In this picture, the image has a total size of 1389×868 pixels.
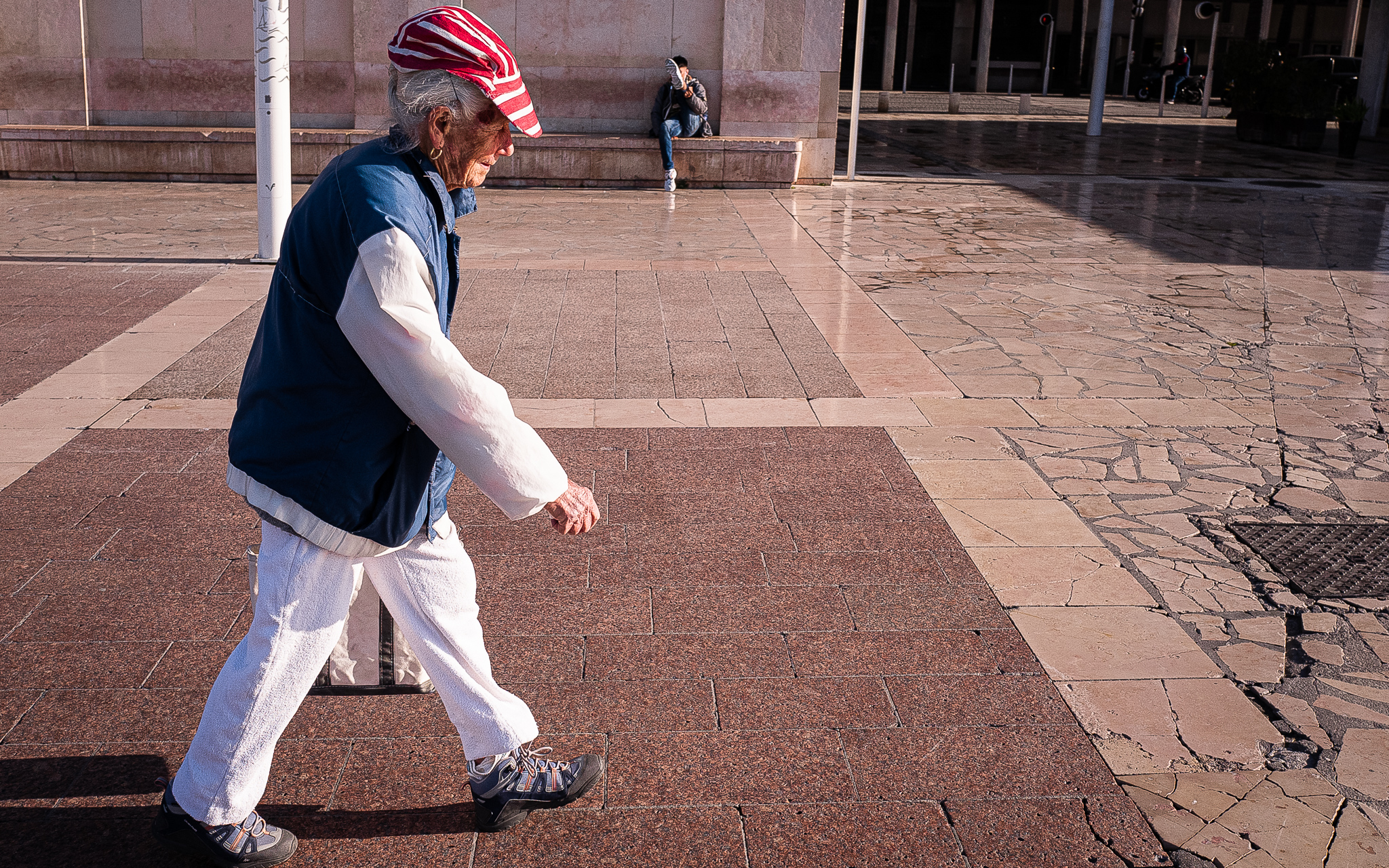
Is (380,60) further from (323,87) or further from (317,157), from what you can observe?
(317,157)

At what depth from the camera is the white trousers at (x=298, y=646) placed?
2492 mm

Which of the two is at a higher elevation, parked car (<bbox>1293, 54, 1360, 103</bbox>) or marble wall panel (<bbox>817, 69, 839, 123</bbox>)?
parked car (<bbox>1293, 54, 1360, 103</bbox>)

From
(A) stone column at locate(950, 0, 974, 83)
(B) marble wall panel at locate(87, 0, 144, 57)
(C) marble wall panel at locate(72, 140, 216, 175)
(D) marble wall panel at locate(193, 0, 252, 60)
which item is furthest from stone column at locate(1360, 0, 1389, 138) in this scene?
(B) marble wall panel at locate(87, 0, 144, 57)

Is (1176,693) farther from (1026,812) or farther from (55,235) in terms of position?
(55,235)

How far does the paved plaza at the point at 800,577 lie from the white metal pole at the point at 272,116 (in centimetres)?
56

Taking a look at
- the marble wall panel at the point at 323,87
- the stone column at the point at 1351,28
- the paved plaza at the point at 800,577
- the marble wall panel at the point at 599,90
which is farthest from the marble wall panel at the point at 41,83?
the stone column at the point at 1351,28

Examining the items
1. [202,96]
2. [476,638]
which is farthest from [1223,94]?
[476,638]

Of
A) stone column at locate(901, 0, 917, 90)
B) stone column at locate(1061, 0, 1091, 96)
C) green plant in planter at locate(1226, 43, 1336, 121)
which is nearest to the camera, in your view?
green plant in planter at locate(1226, 43, 1336, 121)

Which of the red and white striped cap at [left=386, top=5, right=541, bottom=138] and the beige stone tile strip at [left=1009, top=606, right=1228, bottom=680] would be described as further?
the beige stone tile strip at [left=1009, top=606, right=1228, bottom=680]

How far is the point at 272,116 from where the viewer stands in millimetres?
9297

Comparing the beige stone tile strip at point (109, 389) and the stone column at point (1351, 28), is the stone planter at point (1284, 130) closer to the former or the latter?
the beige stone tile strip at point (109, 389)

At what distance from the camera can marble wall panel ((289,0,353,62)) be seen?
1539cm

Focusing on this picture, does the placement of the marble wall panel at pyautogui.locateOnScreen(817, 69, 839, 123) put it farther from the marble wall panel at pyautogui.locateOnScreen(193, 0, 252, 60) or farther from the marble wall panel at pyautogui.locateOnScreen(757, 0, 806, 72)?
the marble wall panel at pyautogui.locateOnScreen(193, 0, 252, 60)

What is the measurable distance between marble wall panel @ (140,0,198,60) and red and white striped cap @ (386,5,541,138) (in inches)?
574
